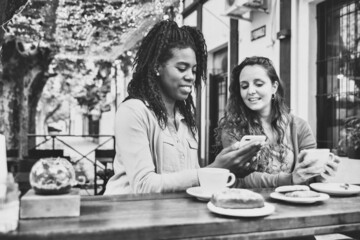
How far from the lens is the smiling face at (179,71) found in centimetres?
181

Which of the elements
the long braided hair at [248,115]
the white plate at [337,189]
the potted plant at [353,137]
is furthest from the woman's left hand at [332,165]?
the potted plant at [353,137]

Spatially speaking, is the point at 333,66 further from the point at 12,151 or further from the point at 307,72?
the point at 12,151

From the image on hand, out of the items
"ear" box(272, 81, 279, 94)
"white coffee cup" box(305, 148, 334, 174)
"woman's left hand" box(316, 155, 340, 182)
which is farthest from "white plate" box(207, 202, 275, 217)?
"ear" box(272, 81, 279, 94)

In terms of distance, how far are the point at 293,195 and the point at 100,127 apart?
2730 centimetres

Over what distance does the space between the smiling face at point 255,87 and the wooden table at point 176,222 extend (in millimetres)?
1058

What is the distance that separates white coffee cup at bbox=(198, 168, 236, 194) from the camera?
133 cm

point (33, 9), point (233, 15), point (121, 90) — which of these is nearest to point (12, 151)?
point (33, 9)

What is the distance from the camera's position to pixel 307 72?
478 centimetres

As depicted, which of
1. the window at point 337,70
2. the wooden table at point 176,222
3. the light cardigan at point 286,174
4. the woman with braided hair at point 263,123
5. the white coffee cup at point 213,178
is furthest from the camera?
the window at point 337,70

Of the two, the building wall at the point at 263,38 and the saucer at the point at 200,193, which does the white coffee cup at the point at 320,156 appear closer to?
the saucer at the point at 200,193

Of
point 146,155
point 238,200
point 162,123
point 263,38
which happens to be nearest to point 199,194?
point 238,200

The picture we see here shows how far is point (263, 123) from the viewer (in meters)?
2.42

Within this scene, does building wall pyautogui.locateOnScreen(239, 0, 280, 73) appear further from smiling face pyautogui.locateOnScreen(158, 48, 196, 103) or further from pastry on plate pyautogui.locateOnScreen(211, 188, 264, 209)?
pastry on plate pyautogui.locateOnScreen(211, 188, 264, 209)

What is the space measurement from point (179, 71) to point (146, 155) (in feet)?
1.55
